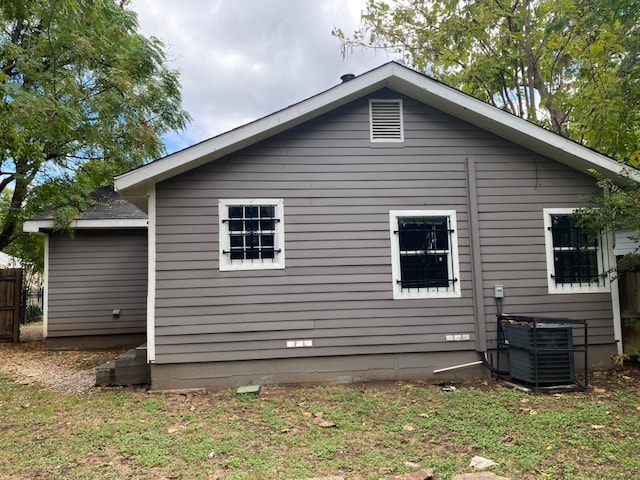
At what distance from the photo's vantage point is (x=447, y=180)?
606 cm

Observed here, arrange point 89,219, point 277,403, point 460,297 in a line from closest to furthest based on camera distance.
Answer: point 277,403, point 460,297, point 89,219

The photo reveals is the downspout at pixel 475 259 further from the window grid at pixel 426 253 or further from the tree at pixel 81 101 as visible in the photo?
the tree at pixel 81 101

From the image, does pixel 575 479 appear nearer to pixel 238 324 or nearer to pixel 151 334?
pixel 238 324

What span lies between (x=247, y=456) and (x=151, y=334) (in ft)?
8.72

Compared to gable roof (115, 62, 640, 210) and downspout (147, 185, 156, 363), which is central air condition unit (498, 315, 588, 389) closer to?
gable roof (115, 62, 640, 210)

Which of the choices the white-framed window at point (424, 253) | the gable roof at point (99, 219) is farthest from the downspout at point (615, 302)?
the gable roof at point (99, 219)

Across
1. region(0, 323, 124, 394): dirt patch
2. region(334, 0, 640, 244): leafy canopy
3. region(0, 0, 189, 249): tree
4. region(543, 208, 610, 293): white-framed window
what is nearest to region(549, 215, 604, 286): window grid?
region(543, 208, 610, 293): white-framed window

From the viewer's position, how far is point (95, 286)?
29.7ft

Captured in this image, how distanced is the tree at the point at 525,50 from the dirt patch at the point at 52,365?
993 cm

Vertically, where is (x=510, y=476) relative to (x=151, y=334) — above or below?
below

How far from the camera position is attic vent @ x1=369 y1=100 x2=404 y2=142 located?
6.07 m

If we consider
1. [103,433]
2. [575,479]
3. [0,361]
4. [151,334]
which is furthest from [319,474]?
[0,361]

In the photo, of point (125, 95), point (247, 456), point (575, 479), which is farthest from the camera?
point (125, 95)

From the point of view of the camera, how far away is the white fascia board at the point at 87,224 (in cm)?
→ 854
